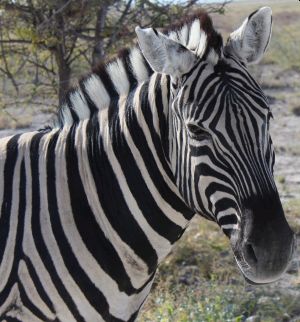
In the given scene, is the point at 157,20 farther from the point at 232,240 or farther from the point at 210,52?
the point at 232,240

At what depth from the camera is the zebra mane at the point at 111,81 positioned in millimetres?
2924

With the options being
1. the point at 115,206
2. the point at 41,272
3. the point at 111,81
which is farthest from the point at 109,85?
the point at 41,272

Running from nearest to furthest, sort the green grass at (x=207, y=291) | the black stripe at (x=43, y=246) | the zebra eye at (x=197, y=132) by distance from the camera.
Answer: the zebra eye at (x=197, y=132)
the black stripe at (x=43, y=246)
the green grass at (x=207, y=291)

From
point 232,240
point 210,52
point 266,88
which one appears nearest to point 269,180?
point 232,240

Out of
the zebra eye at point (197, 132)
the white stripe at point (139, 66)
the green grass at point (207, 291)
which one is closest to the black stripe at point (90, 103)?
the white stripe at point (139, 66)

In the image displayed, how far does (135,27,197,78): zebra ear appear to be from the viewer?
255 cm

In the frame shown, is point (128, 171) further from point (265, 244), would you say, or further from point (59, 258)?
point (265, 244)

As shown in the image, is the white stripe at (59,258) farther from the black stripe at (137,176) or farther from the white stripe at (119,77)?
the white stripe at (119,77)

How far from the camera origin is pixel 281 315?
190 inches

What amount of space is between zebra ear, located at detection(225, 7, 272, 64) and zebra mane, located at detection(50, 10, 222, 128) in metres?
0.20

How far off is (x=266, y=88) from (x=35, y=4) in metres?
13.0

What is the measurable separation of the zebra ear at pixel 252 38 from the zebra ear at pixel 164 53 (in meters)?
0.21

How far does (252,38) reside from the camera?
2.77 meters

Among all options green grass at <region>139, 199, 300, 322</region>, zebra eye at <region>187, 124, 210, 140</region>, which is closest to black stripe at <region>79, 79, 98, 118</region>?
zebra eye at <region>187, 124, 210, 140</region>
